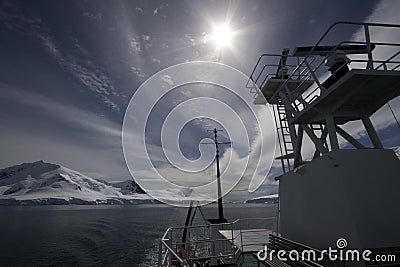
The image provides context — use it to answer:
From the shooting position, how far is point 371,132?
7.37 metres

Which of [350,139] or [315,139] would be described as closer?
[350,139]

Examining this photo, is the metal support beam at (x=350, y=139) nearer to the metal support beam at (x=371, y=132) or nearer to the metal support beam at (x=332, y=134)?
A: the metal support beam at (x=371, y=132)

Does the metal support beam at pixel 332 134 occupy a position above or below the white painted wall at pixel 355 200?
above

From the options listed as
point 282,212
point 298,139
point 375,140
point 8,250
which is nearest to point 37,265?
point 8,250

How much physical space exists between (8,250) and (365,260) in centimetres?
4585

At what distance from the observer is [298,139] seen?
8.88 m

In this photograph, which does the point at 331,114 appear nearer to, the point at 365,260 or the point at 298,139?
the point at 298,139

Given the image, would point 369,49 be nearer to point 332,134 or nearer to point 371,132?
point 332,134

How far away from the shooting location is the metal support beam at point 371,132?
7139mm

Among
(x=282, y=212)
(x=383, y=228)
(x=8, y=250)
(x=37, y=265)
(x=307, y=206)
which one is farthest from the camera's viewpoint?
(x=8, y=250)

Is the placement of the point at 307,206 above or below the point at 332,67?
below

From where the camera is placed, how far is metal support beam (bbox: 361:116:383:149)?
714cm

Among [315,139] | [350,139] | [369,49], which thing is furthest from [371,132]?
[369,49]

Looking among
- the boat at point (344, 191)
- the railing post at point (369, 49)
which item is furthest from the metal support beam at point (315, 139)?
the railing post at point (369, 49)
